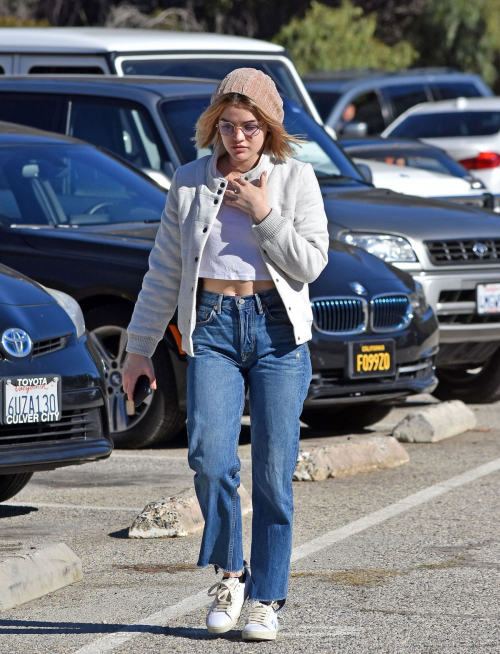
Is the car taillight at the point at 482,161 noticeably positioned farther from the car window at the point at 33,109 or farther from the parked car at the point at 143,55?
the car window at the point at 33,109

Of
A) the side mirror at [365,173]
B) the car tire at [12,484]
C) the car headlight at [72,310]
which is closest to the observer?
the car headlight at [72,310]

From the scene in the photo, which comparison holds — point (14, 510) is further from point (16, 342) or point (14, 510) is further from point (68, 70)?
point (68, 70)

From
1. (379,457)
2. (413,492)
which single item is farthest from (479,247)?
(413,492)

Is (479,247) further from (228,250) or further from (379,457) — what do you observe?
(228,250)

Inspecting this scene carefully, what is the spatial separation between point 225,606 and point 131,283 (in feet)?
11.4

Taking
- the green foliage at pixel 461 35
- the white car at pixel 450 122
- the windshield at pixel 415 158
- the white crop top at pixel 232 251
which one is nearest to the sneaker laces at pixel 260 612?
the white crop top at pixel 232 251

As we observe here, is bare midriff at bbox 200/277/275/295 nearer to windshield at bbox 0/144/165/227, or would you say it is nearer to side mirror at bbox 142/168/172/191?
windshield at bbox 0/144/165/227

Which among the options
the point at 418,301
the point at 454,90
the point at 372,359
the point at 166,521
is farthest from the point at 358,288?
the point at 454,90

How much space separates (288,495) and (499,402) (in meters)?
6.01

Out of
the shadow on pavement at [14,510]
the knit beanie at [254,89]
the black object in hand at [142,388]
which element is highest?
the knit beanie at [254,89]

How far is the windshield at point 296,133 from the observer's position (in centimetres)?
980

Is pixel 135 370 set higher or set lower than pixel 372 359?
higher

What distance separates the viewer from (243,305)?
14.2ft

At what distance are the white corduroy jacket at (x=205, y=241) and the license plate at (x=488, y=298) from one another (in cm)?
499
